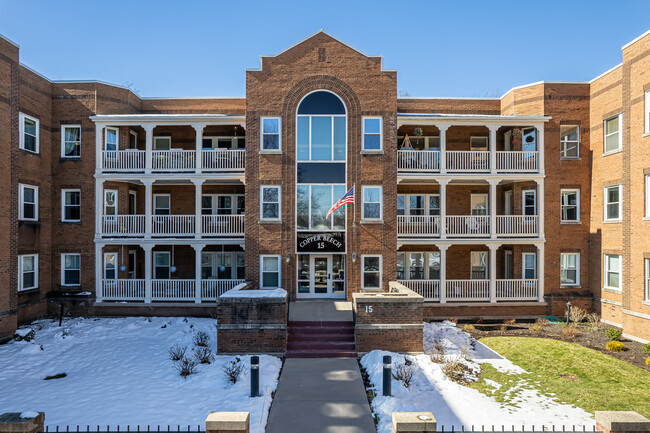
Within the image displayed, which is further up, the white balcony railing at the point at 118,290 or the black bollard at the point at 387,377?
the white balcony railing at the point at 118,290

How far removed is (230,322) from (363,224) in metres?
7.19

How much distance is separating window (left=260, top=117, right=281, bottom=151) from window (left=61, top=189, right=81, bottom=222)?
989cm

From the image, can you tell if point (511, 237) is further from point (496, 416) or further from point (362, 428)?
point (362, 428)

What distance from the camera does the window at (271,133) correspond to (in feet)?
54.9

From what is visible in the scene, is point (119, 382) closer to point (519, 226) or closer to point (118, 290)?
point (118, 290)

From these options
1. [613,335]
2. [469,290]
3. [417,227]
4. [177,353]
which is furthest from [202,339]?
[613,335]

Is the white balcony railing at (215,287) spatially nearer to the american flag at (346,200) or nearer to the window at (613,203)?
the american flag at (346,200)

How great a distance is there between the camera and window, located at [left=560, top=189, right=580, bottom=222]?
18.7m

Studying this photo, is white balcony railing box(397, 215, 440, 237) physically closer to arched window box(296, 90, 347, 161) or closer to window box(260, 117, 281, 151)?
arched window box(296, 90, 347, 161)

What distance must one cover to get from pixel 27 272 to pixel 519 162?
23.4 m

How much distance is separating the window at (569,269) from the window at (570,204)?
5.98 feet

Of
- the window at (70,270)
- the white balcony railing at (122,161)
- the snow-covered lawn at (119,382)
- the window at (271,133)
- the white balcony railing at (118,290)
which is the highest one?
the window at (271,133)

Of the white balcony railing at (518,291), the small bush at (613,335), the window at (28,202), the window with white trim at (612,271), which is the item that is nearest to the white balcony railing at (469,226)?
the white balcony railing at (518,291)

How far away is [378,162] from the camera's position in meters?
16.7
